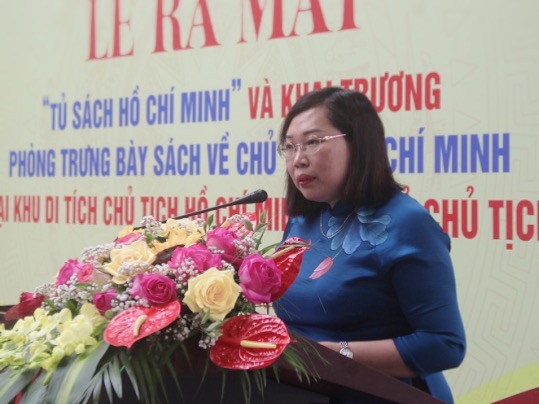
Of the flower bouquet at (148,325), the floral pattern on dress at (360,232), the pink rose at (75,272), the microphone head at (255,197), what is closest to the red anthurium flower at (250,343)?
the flower bouquet at (148,325)

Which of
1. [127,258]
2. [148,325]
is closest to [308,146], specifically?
[127,258]

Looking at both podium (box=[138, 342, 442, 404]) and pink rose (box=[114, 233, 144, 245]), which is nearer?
Result: podium (box=[138, 342, 442, 404])

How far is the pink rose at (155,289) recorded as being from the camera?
3.12 ft

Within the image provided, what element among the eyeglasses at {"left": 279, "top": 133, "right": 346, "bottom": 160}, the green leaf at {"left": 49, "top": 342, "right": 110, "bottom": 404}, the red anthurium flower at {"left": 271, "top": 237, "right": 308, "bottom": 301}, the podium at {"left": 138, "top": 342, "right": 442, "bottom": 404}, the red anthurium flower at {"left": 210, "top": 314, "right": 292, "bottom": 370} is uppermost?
the eyeglasses at {"left": 279, "top": 133, "right": 346, "bottom": 160}

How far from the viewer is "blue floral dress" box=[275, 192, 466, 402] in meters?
1.42

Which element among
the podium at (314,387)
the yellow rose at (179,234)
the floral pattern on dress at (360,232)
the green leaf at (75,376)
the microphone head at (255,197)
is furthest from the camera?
the floral pattern on dress at (360,232)

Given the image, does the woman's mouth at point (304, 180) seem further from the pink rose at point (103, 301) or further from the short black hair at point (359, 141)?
the pink rose at point (103, 301)

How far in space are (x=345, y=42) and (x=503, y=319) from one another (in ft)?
3.24

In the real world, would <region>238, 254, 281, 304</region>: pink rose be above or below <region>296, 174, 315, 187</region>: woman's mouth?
below

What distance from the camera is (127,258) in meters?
1.03

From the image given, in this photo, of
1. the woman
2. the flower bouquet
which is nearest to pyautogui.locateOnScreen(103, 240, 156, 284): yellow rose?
the flower bouquet

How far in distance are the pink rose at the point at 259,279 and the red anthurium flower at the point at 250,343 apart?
27 millimetres

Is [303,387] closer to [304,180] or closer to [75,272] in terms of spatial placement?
[75,272]

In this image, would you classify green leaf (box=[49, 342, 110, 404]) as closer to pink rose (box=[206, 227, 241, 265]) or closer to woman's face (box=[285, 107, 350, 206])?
pink rose (box=[206, 227, 241, 265])
